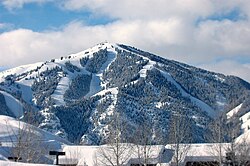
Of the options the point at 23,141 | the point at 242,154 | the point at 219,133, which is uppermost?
the point at 219,133

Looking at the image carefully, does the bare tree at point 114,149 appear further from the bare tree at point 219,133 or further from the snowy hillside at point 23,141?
the bare tree at point 219,133

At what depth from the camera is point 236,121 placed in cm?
→ 5738

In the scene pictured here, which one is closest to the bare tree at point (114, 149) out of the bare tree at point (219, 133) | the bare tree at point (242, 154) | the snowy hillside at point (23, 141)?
the snowy hillside at point (23, 141)

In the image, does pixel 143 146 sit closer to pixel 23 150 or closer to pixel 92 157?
pixel 92 157

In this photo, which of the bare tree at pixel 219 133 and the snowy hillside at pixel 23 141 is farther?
the snowy hillside at pixel 23 141

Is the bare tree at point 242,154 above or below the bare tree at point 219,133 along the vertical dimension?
below

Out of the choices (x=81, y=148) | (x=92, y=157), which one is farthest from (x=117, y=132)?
(x=81, y=148)

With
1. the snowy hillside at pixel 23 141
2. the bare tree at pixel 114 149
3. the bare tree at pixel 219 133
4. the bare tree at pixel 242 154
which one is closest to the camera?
the bare tree at pixel 242 154

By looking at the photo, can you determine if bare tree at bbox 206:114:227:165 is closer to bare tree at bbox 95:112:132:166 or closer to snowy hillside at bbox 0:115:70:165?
bare tree at bbox 95:112:132:166

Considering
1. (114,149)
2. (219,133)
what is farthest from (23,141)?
(219,133)

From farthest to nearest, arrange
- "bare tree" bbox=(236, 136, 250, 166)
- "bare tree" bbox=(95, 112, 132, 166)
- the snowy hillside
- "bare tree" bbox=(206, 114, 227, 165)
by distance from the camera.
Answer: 1. "bare tree" bbox=(95, 112, 132, 166)
2. the snowy hillside
3. "bare tree" bbox=(206, 114, 227, 165)
4. "bare tree" bbox=(236, 136, 250, 166)

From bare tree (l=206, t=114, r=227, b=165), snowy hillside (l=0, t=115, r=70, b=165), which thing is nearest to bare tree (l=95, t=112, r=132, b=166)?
snowy hillside (l=0, t=115, r=70, b=165)

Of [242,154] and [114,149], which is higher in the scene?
[114,149]

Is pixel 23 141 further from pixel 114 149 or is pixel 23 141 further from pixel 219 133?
pixel 219 133
